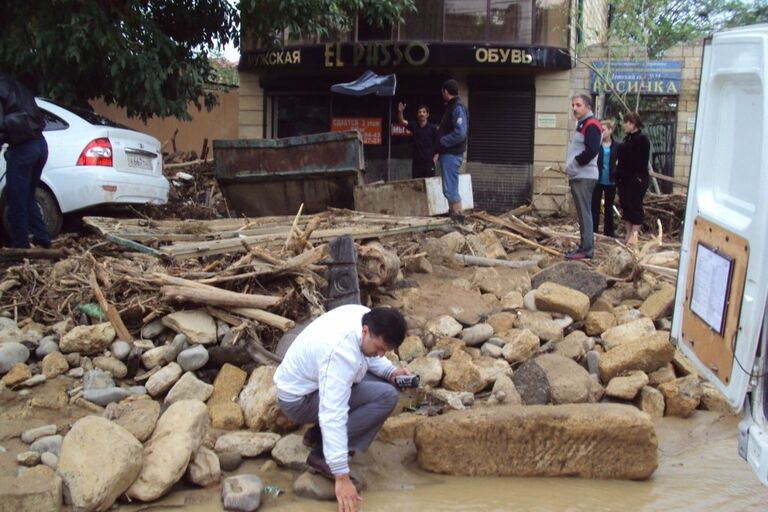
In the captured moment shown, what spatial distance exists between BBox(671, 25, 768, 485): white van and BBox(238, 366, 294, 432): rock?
224 centimetres

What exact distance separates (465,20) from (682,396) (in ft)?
32.6

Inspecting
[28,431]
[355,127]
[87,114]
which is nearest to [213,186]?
[355,127]

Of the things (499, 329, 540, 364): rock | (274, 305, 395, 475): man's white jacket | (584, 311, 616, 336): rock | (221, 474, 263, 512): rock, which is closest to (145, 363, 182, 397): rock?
(274, 305, 395, 475): man's white jacket

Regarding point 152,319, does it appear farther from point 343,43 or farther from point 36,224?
point 343,43

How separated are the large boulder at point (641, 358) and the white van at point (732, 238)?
2.01m

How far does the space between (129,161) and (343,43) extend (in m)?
6.90

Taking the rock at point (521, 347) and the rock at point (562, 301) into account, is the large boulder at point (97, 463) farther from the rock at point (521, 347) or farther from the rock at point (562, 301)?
the rock at point (562, 301)

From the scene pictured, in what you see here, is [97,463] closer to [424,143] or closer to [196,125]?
[424,143]

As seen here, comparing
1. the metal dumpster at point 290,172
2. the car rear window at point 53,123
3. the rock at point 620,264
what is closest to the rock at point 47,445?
the car rear window at point 53,123

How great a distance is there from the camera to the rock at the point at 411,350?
603cm

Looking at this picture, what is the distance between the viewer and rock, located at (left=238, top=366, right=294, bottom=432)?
500 cm

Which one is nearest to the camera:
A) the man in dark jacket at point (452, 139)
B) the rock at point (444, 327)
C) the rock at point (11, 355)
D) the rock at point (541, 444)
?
the rock at point (541, 444)

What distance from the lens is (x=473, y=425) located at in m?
4.73

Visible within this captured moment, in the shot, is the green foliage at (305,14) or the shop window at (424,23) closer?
the green foliage at (305,14)
